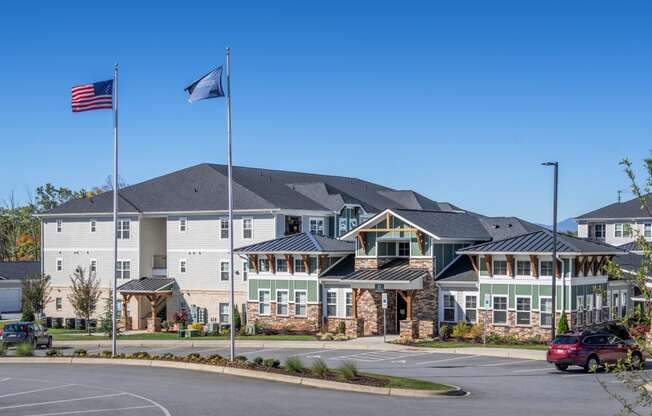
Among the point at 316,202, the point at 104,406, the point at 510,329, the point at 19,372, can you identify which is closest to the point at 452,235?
the point at 510,329

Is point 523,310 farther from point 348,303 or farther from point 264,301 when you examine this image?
point 264,301

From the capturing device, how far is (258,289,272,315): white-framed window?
2159 inches

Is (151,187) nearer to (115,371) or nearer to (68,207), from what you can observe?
(68,207)

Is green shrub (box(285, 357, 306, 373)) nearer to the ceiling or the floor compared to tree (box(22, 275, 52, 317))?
nearer to the floor

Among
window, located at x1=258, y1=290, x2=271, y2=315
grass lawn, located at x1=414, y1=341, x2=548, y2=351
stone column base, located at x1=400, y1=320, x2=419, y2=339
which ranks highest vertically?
window, located at x1=258, y1=290, x2=271, y2=315

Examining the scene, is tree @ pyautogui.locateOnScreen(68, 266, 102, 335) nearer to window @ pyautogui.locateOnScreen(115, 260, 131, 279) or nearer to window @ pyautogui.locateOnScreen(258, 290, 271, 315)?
window @ pyautogui.locateOnScreen(115, 260, 131, 279)

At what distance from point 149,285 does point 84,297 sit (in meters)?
4.35

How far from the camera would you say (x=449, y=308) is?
4878cm

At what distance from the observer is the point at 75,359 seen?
38.7m

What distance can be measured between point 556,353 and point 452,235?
16840 millimetres

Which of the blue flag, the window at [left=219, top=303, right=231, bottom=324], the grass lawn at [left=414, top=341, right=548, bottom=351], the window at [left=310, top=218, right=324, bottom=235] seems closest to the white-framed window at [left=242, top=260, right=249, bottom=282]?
the window at [left=219, top=303, right=231, bottom=324]

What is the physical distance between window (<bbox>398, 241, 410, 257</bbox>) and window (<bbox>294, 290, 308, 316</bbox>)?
20.8ft

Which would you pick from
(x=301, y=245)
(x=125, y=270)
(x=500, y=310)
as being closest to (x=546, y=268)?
(x=500, y=310)

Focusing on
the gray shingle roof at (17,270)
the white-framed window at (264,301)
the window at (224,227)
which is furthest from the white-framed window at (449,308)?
the gray shingle roof at (17,270)
